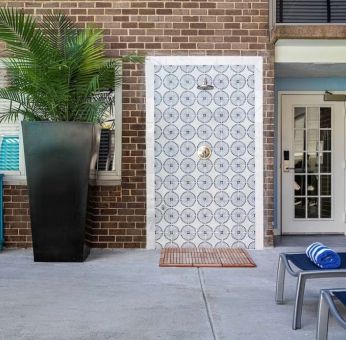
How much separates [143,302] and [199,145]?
2.80 meters

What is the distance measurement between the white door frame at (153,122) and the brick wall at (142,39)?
2.7 inches

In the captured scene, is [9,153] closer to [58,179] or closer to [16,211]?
[16,211]

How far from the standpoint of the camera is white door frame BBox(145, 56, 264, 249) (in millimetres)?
6844

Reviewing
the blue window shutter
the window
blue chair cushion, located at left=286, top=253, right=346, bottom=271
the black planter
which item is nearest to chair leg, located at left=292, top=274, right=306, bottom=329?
blue chair cushion, located at left=286, top=253, right=346, bottom=271

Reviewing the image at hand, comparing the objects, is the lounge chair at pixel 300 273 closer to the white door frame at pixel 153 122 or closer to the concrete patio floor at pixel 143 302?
the concrete patio floor at pixel 143 302

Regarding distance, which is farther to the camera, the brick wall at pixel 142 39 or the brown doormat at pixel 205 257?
the brick wall at pixel 142 39

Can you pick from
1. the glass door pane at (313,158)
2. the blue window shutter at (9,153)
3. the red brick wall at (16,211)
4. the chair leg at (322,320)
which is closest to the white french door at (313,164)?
the glass door pane at (313,158)

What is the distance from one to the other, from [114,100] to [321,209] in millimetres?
3609

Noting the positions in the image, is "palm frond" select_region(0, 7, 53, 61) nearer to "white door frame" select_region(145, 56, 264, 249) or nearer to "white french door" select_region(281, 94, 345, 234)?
"white door frame" select_region(145, 56, 264, 249)

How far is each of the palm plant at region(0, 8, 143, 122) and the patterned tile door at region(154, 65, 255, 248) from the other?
78 cm

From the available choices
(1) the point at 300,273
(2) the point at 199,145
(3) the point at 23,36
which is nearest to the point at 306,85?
(2) the point at 199,145

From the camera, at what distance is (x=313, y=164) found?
8125mm

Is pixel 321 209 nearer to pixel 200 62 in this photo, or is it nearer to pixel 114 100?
pixel 200 62

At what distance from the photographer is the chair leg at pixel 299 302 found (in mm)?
3869
